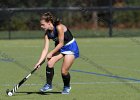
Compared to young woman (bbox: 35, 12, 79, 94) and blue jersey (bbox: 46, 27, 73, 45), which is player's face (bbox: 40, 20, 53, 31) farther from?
blue jersey (bbox: 46, 27, 73, 45)

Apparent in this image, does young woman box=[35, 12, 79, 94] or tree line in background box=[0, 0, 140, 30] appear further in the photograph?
tree line in background box=[0, 0, 140, 30]

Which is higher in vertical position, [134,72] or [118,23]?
[134,72]

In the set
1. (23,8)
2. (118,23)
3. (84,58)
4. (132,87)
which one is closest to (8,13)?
(23,8)

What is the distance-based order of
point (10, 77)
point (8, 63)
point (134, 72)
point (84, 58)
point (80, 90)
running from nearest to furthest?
point (80, 90)
point (10, 77)
point (134, 72)
point (8, 63)
point (84, 58)

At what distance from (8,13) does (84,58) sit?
1064cm

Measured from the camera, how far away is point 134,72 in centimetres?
1529

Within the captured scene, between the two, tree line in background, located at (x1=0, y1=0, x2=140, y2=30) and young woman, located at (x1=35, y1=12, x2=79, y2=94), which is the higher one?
young woman, located at (x1=35, y1=12, x2=79, y2=94)

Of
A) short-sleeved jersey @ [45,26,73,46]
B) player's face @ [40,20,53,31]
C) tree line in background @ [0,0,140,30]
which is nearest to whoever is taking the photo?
player's face @ [40,20,53,31]

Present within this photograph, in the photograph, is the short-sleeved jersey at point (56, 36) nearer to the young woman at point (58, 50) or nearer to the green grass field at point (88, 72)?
the young woman at point (58, 50)

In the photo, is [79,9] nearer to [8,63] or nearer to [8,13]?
[8,13]

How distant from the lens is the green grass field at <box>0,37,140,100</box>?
11066 mm

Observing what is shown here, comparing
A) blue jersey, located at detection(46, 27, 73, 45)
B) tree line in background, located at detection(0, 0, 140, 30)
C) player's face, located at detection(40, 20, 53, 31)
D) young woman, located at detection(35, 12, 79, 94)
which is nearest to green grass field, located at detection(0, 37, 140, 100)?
young woman, located at detection(35, 12, 79, 94)

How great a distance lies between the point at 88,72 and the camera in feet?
50.9

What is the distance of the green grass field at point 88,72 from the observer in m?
11.1
